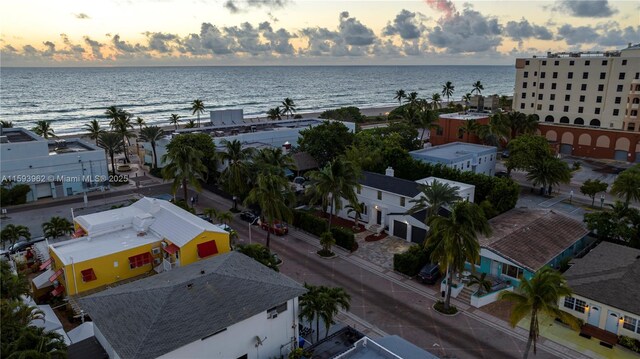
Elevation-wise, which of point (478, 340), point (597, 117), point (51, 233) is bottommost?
point (478, 340)

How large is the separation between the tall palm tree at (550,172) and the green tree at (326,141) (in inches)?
1121

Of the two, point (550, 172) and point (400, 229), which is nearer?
point (400, 229)

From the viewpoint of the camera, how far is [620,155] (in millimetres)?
86250

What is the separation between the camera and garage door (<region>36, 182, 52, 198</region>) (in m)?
64.1

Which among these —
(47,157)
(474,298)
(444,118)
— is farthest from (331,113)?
(474,298)

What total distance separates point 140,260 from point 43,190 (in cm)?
3707

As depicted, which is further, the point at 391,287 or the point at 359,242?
the point at 359,242

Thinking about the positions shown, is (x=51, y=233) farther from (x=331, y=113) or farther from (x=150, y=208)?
(x=331, y=113)

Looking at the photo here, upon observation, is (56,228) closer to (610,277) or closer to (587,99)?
(610,277)

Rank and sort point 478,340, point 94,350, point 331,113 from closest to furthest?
point 94,350 → point 478,340 → point 331,113

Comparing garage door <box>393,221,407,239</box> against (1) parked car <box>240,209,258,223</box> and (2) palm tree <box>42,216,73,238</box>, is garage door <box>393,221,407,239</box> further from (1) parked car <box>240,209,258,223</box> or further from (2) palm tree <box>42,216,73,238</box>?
(2) palm tree <box>42,216,73,238</box>

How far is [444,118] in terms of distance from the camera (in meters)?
94.6

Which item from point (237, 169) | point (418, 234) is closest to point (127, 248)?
point (237, 169)

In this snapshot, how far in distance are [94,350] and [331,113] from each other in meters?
98.7
